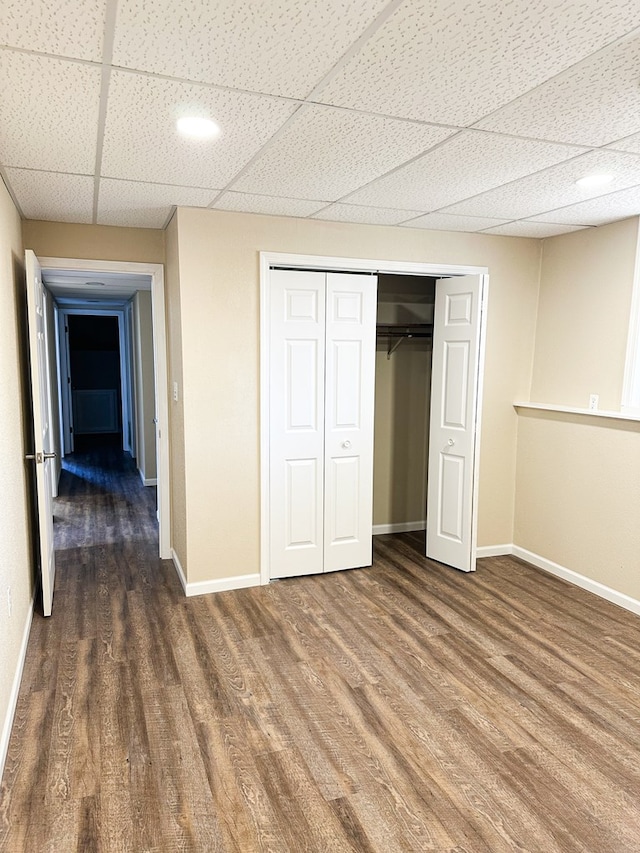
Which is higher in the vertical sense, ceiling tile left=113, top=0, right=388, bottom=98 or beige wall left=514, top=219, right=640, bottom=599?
ceiling tile left=113, top=0, right=388, bottom=98

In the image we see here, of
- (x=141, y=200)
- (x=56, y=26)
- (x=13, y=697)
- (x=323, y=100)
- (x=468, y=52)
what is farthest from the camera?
(x=141, y=200)

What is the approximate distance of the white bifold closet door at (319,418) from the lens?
3.75 meters

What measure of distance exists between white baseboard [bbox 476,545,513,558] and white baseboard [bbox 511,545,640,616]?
4 cm

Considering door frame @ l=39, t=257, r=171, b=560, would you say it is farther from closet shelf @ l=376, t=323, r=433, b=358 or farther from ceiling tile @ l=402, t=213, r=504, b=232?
ceiling tile @ l=402, t=213, r=504, b=232

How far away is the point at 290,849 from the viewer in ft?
5.87

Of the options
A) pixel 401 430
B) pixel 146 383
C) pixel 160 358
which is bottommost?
pixel 401 430

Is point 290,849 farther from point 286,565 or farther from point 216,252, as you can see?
point 216,252

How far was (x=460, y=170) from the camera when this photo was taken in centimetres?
257

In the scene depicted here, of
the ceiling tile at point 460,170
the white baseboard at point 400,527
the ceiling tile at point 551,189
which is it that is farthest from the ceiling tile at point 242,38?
the white baseboard at point 400,527

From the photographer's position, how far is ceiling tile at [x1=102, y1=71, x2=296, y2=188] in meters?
1.79

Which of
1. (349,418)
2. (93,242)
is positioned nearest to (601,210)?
(349,418)

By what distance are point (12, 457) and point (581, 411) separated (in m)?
3.35

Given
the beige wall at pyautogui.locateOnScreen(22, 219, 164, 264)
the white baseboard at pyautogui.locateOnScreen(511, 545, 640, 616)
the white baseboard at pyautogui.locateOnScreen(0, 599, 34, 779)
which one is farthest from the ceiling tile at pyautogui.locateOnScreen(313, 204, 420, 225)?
the white baseboard at pyautogui.locateOnScreen(0, 599, 34, 779)

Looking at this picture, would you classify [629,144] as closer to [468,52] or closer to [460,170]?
[460,170]
